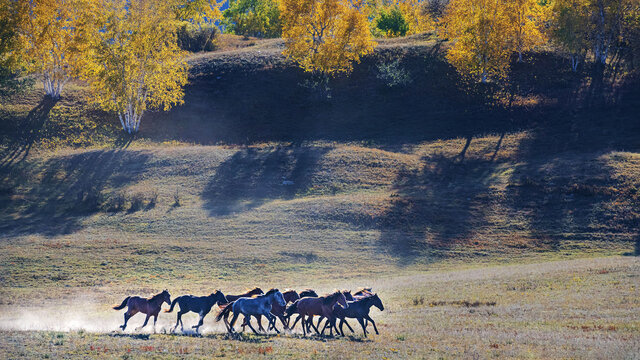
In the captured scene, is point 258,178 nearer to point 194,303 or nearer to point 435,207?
point 435,207

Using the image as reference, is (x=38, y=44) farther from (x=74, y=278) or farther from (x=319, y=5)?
(x=74, y=278)

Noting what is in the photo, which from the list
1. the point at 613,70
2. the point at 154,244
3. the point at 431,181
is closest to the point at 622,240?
the point at 431,181

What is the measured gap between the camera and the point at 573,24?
2879 inches

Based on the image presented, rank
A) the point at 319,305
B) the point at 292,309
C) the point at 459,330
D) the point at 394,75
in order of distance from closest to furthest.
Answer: the point at 459,330 < the point at 319,305 < the point at 292,309 < the point at 394,75

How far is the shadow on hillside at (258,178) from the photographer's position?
5209 cm

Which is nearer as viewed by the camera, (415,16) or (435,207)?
(435,207)

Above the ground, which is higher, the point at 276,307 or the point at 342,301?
the point at 342,301

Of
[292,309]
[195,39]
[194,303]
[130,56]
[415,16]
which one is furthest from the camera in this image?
[415,16]

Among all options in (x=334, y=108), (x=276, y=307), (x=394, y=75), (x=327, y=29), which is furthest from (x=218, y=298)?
(x=394, y=75)

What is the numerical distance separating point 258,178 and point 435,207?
788 inches

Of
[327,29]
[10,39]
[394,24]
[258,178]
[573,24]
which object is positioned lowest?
[258,178]

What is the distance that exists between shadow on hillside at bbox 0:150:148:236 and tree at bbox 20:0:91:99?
1737cm

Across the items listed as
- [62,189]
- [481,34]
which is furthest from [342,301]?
[481,34]

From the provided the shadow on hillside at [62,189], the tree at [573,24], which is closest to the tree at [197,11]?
the shadow on hillside at [62,189]
